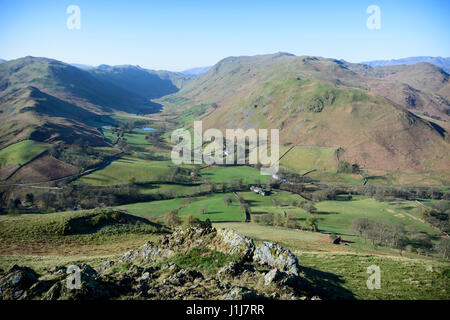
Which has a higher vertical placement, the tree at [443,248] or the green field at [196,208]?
the green field at [196,208]

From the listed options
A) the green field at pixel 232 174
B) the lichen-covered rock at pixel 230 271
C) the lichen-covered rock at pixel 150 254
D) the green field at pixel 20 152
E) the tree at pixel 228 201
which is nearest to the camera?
the lichen-covered rock at pixel 230 271

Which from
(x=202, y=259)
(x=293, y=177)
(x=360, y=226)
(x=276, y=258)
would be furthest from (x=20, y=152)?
(x=360, y=226)

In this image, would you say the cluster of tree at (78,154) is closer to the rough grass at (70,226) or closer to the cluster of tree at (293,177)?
the rough grass at (70,226)

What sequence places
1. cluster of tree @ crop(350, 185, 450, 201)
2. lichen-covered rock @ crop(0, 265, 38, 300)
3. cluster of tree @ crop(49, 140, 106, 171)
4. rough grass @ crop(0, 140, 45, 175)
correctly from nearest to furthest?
lichen-covered rock @ crop(0, 265, 38, 300), cluster of tree @ crop(350, 185, 450, 201), rough grass @ crop(0, 140, 45, 175), cluster of tree @ crop(49, 140, 106, 171)

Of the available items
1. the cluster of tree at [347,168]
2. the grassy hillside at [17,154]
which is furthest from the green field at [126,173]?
the cluster of tree at [347,168]

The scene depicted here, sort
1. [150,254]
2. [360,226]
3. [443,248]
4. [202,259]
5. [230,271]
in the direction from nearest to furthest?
[230,271] < [202,259] < [150,254] < [443,248] < [360,226]

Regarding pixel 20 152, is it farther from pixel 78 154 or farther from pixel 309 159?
pixel 309 159

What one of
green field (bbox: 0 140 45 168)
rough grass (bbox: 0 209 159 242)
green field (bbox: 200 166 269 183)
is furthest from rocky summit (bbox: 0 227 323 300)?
green field (bbox: 0 140 45 168)

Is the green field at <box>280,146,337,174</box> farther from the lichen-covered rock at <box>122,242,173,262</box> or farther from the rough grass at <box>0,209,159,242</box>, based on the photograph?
the lichen-covered rock at <box>122,242,173,262</box>
